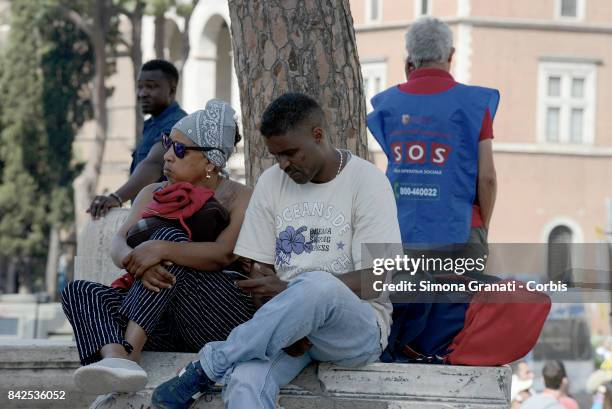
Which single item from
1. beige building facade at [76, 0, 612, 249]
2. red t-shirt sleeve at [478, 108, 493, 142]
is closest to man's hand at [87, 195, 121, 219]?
red t-shirt sleeve at [478, 108, 493, 142]

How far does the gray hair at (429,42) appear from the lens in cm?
677

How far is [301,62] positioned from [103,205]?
134 centimetres

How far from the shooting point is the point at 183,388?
5.53 m

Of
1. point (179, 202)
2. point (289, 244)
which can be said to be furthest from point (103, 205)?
point (289, 244)

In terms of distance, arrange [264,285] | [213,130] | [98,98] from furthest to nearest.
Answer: [98,98], [213,130], [264,285]

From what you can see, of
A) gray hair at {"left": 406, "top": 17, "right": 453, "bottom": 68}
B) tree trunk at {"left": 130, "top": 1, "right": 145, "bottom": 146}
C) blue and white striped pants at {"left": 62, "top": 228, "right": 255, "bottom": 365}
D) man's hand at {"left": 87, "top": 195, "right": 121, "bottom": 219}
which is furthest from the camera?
tree trunk at {"left": 130, "top": 1, "right": 145, "bottom": 146}

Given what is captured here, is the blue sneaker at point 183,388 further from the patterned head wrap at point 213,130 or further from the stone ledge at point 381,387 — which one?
the patterned head wrap at point 213,130

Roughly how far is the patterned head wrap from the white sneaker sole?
1.06 meters

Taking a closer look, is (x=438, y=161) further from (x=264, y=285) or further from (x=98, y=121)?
(x=98, y=121)

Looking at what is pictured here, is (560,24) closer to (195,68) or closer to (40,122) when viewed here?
(195,68)

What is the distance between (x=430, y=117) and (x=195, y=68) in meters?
35.1

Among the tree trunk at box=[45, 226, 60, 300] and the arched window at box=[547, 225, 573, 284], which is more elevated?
the arched window at box=[547, 225, 573, 284]

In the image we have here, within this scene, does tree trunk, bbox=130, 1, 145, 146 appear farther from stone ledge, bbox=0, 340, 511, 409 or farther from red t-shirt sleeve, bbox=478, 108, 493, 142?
stone ledge, bbox=0, 340, 511, 409

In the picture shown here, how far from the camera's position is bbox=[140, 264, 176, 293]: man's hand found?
573 centimetres
